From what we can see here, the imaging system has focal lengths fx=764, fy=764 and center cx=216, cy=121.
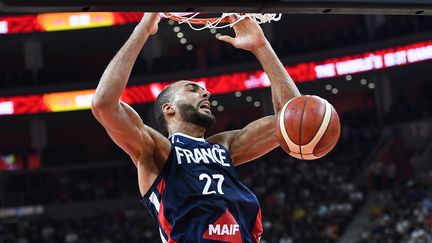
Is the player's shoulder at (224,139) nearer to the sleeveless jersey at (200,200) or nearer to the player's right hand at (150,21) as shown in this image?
the sleeveless jersey at (200,200)

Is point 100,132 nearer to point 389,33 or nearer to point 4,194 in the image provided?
point 4,194

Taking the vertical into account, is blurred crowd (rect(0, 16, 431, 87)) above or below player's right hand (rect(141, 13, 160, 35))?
below

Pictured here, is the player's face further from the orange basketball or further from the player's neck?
the orange basketball

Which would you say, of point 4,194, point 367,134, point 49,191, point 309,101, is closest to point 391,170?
point 367,134

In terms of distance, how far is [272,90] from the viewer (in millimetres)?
4469

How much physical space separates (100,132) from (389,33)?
11.8 meters

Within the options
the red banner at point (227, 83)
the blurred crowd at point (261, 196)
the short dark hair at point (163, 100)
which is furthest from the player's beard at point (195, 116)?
the red banner at point (227, 83)

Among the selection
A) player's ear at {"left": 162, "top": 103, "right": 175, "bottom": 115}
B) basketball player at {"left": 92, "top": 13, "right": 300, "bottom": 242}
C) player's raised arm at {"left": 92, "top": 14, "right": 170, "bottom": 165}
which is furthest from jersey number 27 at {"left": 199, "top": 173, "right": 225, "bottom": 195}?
player's ear at {"left": 162, "top": 103, "right": 175, "bottom": 115}

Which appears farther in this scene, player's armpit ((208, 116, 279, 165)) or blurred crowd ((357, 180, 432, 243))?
blurred crowd ((357, 180, 432, 243))

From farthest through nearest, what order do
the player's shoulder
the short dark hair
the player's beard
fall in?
the player's shoulder → the short dark hair → the player's beard

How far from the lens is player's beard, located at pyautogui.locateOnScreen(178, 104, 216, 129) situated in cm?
418

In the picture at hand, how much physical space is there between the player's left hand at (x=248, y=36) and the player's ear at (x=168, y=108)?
1.78 feet

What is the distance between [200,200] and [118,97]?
68 cm

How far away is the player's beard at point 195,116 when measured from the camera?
4.18 meters
